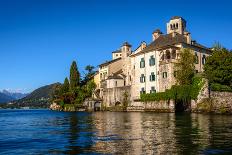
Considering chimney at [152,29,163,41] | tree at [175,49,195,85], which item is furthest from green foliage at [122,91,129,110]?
tree at [175,49,195,85]

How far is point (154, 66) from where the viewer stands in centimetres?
7262

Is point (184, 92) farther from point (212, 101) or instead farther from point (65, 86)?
point (65, 86)

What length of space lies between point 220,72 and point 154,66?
15419 mm

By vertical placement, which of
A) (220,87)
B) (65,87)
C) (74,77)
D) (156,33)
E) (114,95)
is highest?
(156,33)

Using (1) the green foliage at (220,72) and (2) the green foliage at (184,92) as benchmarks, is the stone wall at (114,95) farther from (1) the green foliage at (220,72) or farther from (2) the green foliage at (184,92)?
(1) the green foliage at (220,72)

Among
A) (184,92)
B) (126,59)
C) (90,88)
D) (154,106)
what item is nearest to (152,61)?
(154,106)

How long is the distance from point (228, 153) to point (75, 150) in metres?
8.30

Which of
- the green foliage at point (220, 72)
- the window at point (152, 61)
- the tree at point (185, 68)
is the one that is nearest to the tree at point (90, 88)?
the window at point (152, 61)

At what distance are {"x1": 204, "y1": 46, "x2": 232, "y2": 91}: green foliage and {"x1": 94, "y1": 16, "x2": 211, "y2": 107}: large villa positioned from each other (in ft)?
27.1

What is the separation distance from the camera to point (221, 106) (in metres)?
59.3

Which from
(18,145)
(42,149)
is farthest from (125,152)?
(18,145)

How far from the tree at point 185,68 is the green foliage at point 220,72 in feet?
12.3

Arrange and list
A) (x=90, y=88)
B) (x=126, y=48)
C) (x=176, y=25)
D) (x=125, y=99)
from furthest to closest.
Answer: (x=90, y=88), (x=126, y=48), (x=176, y=25), (x=125, y=99)

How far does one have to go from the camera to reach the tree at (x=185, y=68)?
6638 centimetres
